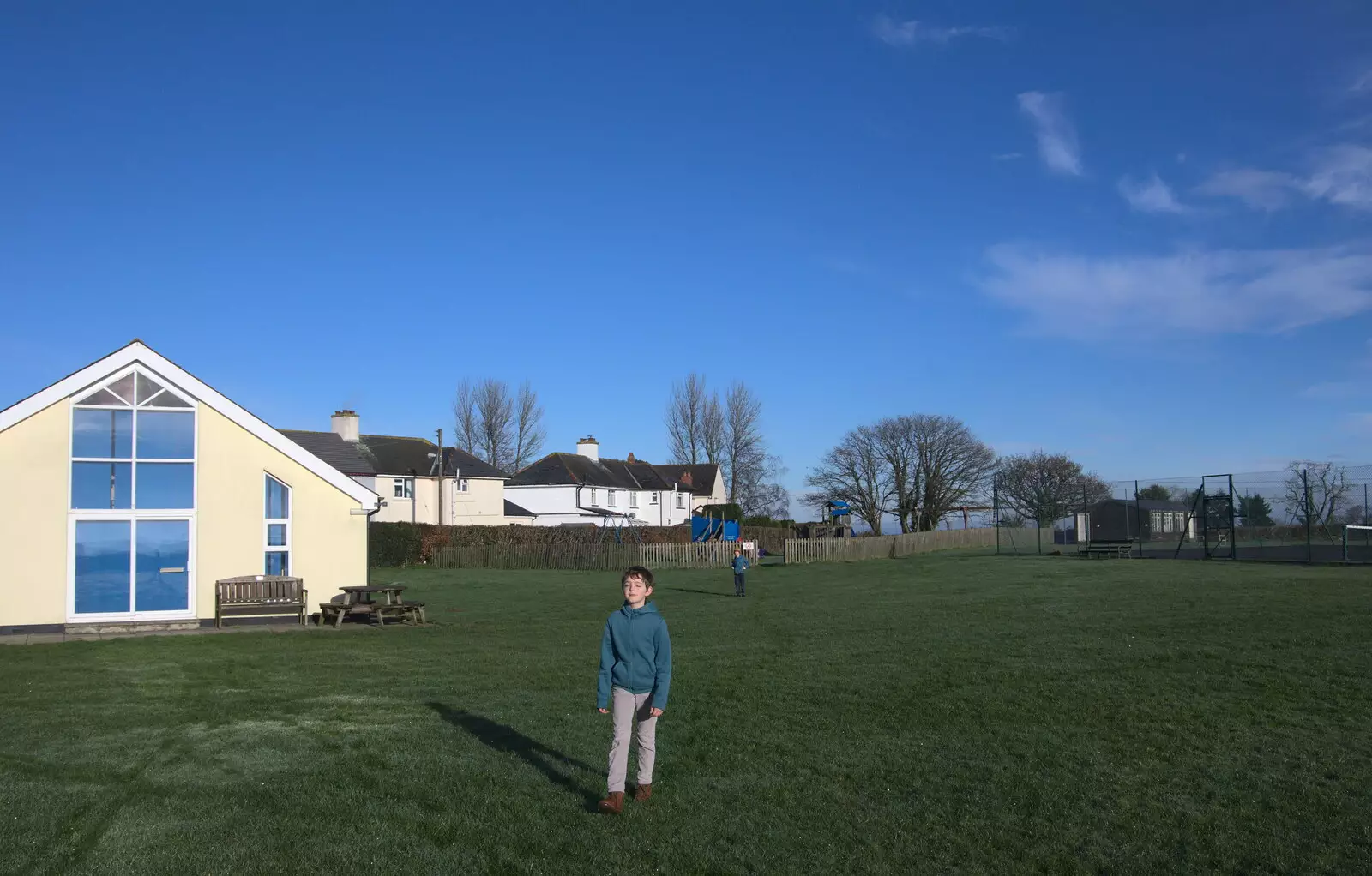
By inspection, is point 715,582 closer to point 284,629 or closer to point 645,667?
point 284,629

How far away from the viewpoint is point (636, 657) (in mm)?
7543

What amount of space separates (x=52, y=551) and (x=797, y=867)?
61.2ft

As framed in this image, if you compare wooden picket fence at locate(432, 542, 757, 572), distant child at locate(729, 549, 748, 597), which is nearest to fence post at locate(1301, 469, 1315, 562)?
distant child at locate(729, 549, 748, 597)

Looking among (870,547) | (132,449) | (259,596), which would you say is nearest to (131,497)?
(132,449)

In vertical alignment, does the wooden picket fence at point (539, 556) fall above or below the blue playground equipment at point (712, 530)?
below

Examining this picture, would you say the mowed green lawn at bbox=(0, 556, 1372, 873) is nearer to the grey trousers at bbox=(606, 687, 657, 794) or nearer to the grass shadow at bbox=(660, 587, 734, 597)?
the grey trousers at bbox=(606, 687, 657, 794)

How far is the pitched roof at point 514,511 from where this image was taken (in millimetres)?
66312

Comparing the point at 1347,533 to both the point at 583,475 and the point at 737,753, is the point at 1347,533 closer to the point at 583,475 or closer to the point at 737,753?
the point at 737,753

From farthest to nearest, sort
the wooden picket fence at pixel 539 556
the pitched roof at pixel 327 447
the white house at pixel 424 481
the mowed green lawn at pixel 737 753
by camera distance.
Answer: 1. the white house at pixel 424 481
2. the wooden picket fence at pixel 539 556
3. the pitched roof at pixel 327 447
4. the mowed green lawn at pixel 737 753

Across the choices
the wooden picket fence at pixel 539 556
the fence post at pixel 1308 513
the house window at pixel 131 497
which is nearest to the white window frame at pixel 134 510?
the house window at pixel 131 497

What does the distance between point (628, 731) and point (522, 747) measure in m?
2.28

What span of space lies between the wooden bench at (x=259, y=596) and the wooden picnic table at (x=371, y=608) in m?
0.58

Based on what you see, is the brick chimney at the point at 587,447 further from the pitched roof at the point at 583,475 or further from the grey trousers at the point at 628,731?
the grey trousers at the point at 628,731

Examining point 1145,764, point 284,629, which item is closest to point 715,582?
point 284,629
